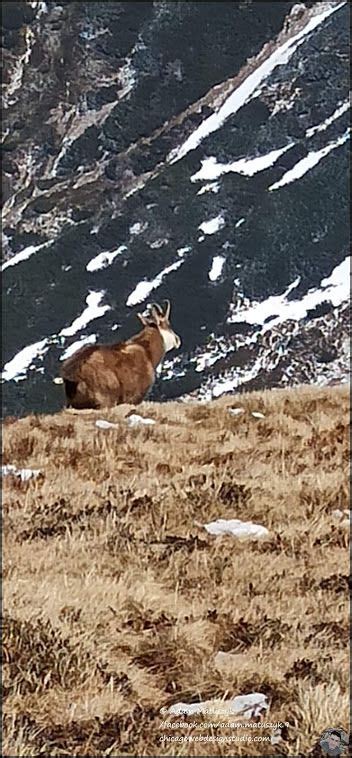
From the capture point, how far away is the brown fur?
643 inches

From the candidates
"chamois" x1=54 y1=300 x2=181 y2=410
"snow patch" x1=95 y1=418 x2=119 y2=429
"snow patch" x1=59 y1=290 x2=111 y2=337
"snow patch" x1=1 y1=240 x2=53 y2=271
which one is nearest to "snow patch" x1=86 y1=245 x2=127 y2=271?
"snow patch" x1=59 y1=290 x2=111 y2=337

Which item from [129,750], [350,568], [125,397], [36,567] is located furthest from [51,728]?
[125,397]

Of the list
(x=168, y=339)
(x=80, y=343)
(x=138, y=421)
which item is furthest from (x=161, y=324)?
(x=80, y=343)

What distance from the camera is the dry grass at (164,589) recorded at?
5.40 m

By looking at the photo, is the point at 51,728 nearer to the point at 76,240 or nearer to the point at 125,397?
the point at 125,397

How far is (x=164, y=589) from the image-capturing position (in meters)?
7.32

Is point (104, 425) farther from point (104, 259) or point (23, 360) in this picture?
point (104, 259)

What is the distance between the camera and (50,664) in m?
5.83

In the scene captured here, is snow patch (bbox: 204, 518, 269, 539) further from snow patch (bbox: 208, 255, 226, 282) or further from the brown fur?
snow patch (bbox: 208, 255, 226, 282)

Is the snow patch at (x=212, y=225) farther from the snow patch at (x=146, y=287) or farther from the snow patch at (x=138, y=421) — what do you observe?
the snow patch at (x=138, y=421)

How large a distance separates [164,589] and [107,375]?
9441 millimetres

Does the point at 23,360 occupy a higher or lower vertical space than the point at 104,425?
higher

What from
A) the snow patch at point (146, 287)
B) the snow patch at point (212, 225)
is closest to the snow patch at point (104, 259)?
the snow patch at point (146, 287)

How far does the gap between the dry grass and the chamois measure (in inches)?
148
